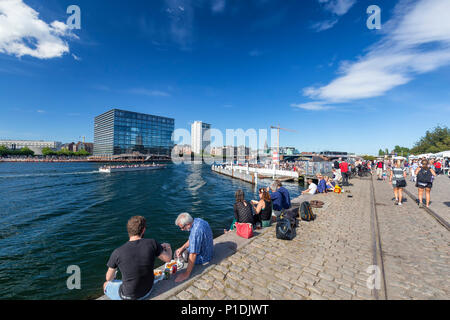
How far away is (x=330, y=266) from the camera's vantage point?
154 inches

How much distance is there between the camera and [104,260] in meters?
6.15

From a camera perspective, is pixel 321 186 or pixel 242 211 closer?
pixel 242 211

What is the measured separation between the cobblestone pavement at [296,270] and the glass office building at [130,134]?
387ft

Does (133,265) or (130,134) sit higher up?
(130,134)

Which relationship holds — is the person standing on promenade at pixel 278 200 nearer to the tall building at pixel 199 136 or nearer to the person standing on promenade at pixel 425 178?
the person standing on promenade at pixel 425 178

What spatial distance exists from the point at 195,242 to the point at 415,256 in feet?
17.1

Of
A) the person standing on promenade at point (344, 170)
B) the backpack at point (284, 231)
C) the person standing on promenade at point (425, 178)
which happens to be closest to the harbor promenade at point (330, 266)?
the backpack at point (284, 231)

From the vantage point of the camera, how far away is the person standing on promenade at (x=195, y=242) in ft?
11.5

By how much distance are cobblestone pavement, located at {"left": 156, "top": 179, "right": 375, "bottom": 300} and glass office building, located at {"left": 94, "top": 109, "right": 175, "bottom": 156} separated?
118098 mm

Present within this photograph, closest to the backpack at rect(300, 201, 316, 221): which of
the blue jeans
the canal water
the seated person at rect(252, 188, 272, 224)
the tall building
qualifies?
the seated person at rect(252, 188, 272, 224)

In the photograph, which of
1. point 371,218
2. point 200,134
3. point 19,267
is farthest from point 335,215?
point 200,134

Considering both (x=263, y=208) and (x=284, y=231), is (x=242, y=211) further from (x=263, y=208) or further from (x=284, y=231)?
(x=284, y=231)

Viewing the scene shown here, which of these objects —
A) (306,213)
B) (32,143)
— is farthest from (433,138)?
(32,143)
